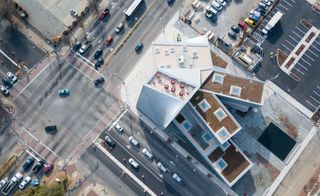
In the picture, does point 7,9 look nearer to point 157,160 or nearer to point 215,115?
point 157,160

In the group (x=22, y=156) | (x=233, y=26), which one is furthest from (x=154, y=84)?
(x=22, y=156)

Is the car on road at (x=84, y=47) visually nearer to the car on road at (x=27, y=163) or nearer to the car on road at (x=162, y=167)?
the car on road at (x=27, y=163)

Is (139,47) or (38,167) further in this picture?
(139,47)

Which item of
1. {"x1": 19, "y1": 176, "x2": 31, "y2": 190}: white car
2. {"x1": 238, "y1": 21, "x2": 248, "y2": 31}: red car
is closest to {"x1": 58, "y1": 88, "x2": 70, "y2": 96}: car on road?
{"x1": 19, "y1": 176, "x2": 31, "y2": 190}: white car

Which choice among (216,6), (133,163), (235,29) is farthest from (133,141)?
(216,6)

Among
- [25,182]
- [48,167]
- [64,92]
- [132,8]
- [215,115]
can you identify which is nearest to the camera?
[215,115]

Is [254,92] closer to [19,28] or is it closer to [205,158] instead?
[205,158]

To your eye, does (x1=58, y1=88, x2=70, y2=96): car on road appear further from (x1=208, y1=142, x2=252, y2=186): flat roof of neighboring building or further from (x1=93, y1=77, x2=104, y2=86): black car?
(x1=208, y1=142, x2=252, y2=186): flat roof of neighboring building
